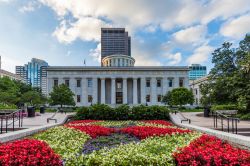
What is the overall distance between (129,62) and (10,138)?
72346 millimetres

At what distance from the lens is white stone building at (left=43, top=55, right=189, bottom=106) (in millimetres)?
63812

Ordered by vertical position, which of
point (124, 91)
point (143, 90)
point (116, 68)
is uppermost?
point (116, 68)

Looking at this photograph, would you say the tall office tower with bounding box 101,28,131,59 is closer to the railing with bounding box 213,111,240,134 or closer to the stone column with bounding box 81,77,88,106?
the stone column with bounding box 81,77,88,106

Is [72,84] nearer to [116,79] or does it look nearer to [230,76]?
[116,79]

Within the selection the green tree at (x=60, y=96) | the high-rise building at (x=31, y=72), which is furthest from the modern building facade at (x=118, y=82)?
the high-rise building at (x=31, y=72)

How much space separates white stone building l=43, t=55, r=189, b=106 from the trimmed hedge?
48149mm

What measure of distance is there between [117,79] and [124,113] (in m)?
52.0

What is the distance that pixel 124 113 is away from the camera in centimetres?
1599

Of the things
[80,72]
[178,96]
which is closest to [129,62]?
[80,72]

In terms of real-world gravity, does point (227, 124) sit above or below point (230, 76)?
below

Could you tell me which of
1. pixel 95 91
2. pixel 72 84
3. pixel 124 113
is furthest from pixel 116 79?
pixel 124 113

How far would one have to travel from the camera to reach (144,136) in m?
8.47

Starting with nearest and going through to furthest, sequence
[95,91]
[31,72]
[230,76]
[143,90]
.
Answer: [230,76]
[95,91]
[143,90]
[31,72]

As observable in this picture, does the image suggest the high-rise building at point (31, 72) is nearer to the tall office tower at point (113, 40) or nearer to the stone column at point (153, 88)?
the tall office tower at point (113, 40)
